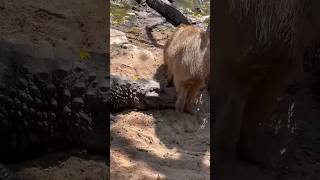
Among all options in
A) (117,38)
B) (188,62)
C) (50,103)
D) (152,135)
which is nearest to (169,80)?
(188,62)

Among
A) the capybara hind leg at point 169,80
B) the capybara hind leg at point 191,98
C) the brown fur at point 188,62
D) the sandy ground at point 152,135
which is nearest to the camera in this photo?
the sandy ground at point 152,135

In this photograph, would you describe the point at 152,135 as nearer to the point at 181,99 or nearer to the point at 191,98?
the point at 181,99

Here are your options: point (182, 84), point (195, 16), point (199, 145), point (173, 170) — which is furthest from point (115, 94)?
point (195, 16)

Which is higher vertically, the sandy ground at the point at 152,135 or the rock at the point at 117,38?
the rock at the point at 117,38

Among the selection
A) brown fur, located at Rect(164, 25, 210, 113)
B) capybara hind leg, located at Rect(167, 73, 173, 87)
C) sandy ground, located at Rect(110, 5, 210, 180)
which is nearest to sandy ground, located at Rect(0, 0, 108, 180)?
sandy ground, located at Rect(110, 5, 210, 180)

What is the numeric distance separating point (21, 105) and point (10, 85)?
0.11m

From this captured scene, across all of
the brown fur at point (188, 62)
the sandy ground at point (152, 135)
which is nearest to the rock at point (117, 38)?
the sandy ground at point (152, 135)

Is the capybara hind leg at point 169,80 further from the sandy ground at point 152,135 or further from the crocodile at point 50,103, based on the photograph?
the crocodile at point 50,103

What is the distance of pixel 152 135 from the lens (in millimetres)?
6148

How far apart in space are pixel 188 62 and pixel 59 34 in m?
4.05

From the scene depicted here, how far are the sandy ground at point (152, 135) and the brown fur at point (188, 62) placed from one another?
291 mm

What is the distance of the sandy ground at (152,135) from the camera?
4949 mm

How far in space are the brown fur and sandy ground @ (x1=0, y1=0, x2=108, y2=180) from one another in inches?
155

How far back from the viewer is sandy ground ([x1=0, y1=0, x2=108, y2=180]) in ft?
7.39
